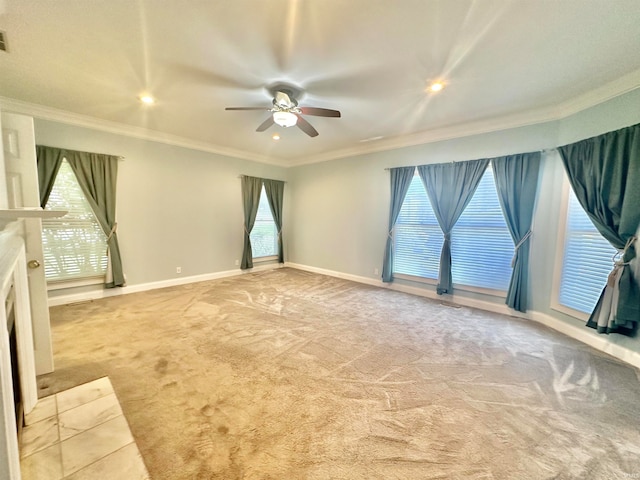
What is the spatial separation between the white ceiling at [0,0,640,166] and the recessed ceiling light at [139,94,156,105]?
85 mm

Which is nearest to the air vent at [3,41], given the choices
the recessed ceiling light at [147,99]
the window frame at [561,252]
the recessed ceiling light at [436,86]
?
the recessed ceiling light at [147,99]

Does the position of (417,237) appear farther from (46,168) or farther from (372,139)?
(46,168)

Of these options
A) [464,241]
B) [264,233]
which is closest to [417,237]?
[464,241]

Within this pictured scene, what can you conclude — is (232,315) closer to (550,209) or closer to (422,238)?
(422,238)

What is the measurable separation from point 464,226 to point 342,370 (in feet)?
9.83

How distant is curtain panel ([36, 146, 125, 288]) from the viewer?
133 inches

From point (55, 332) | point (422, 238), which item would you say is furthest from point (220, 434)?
point (422, 238)

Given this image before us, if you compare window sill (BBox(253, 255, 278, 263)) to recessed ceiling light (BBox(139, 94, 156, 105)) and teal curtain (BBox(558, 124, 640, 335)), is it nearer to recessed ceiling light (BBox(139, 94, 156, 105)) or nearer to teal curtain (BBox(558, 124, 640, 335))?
recessed ceiling light (BBox(139, 94, 156, 105))

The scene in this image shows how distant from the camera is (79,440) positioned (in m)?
1.51

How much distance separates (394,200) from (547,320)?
2713mm

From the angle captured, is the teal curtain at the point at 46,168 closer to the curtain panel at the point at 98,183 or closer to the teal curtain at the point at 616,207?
the curtain panel at the point at 98,183

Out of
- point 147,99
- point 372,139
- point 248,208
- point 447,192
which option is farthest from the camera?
point 248,208

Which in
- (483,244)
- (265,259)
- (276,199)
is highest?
(276,199)

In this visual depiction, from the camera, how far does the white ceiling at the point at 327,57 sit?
1735 millimetres
